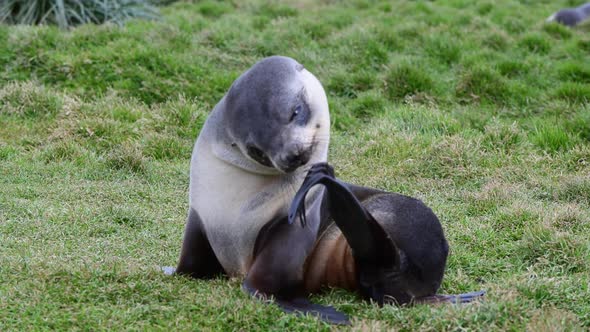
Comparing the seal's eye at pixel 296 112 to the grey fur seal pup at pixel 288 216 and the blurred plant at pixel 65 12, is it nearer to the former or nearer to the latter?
the grey fur seal pup at pixel 288 216

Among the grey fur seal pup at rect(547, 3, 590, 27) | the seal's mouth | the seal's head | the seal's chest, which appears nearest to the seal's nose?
the seal's head

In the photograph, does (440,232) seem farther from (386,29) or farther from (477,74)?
(386,29)

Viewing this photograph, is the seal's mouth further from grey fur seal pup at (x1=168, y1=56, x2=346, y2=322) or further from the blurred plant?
the blurred plant

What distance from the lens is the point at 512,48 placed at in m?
10.0

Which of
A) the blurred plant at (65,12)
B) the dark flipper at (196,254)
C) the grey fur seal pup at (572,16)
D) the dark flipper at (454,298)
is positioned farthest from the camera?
the grey fur seal pup at (572,16)

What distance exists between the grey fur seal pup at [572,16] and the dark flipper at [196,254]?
8.49 metres

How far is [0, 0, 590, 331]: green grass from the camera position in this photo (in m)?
3.82

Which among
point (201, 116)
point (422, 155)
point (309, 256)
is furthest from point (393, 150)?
point (309, 256)

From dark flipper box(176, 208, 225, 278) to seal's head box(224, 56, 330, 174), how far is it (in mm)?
394

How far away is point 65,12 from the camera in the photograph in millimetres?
10375

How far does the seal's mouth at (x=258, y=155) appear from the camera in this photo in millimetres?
3767

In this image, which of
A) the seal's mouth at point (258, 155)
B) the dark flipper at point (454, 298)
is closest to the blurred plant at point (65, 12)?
the seal's mouth at point (258, 155)

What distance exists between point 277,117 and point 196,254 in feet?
2.72

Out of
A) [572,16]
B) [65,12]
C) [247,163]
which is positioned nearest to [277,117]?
[247,163]
